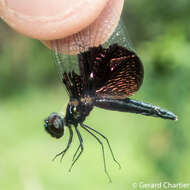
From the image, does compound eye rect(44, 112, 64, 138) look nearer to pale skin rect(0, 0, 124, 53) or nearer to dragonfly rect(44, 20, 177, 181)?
dragonfly rect(44, 20, 177, 181)

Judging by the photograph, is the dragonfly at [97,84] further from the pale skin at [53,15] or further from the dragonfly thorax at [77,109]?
the pale skin at [53,15]

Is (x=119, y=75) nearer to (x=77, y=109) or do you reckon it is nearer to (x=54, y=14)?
(x=77, y=109)

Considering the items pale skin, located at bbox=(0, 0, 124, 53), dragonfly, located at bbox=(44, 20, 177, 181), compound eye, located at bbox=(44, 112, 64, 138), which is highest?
pale skin, located at bbox=(0, 0, 124, 53)

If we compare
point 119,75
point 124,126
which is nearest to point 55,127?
point 119,75

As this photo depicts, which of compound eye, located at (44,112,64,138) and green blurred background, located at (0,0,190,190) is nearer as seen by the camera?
compound eye, located at (44,112,64,138)

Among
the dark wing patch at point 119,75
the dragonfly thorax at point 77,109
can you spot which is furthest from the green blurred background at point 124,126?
the dark wing patch at point 119,75

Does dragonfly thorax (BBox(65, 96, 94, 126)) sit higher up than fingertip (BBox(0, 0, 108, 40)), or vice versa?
fingertip (BBox(0, 0, 108, 40))

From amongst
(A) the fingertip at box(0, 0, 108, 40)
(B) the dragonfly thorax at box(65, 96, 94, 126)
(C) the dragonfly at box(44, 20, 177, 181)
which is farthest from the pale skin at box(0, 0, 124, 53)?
(B) the dragonfly thorax at box(65, 96, 94, 126)
